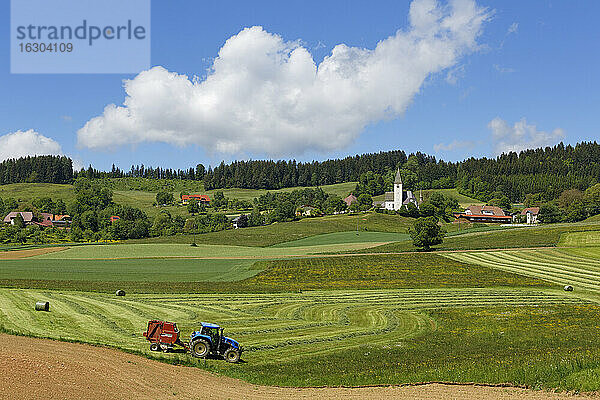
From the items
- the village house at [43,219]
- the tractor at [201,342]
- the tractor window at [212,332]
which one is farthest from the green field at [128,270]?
the village house at [43,219]

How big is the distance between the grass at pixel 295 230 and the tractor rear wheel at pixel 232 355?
8782cm

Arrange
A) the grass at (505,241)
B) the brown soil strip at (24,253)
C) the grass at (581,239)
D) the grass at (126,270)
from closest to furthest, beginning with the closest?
the grass at (126,270)
the grass at (581,239)
the brown soil strip at (24,253)
the grass at (505,241)

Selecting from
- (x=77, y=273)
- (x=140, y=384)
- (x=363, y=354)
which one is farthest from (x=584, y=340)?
(x=77, y=273)

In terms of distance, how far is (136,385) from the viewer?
2098cm

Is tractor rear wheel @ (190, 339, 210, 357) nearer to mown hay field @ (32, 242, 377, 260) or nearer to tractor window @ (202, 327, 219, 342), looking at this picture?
Answer: tractor window @ (202, 327, 219, 342)

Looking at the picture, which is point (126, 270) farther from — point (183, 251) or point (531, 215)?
point (531, 215)

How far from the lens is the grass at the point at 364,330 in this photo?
22953 millimetres

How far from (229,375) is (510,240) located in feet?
295

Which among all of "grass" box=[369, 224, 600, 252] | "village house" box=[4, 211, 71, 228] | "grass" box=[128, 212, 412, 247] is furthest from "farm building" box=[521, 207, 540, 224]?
"village house" box=[4, 211, 71, 228]

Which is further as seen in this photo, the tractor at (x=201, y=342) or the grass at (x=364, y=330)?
the tractor at (x=201, y=342)

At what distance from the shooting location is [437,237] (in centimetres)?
9169

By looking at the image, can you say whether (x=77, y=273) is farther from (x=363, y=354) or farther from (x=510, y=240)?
(x=510, y=240)

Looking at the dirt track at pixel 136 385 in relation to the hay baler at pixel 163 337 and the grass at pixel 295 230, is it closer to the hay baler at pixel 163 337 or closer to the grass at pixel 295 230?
the hay baler at pixel 163 337

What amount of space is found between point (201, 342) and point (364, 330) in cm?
1296
